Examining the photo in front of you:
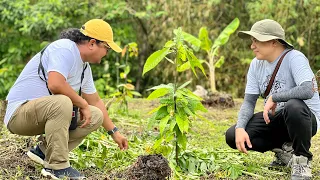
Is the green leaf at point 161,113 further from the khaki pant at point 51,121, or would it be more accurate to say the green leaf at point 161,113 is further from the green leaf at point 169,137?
the khaki pant at point 51,121

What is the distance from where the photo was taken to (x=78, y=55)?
140 inches

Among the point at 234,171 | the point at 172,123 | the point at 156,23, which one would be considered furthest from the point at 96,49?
the point at 156,23

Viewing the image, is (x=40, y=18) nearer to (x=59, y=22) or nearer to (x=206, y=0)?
(x=59, y=22)

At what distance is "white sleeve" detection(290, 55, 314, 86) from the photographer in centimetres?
354

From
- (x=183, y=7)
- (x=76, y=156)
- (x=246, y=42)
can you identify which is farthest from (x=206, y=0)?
(x=76, y=156)

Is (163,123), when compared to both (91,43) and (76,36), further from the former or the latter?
(76,36)

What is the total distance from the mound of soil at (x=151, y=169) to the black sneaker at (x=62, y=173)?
0.36 meters

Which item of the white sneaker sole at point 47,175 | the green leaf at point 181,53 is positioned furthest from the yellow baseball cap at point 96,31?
the white sneaker sole at point 47,175

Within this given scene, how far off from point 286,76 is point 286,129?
0.38 m

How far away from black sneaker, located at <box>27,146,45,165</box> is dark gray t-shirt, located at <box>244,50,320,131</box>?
155cm

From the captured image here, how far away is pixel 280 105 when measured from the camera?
12.6 ft

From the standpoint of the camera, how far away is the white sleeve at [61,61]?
3377 millimetres

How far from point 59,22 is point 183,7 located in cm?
240

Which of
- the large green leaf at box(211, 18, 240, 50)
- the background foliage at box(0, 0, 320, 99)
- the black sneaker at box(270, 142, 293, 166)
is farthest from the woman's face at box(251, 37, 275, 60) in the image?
the background foliage at box(0, 0, 320, 99)
